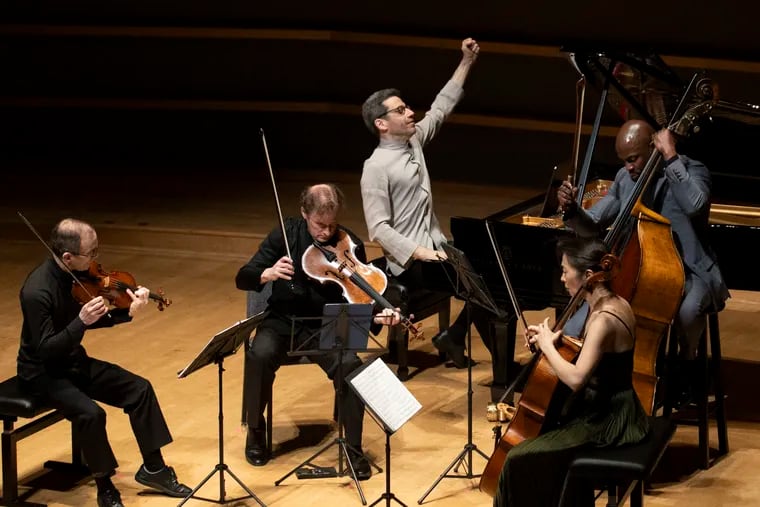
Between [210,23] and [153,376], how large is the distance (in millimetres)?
4835

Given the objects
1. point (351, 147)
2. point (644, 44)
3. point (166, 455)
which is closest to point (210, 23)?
point (351, 147)

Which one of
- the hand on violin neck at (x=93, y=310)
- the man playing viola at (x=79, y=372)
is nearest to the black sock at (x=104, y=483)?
the man playing viola at (x=79, y=372)

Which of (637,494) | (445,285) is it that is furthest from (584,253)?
(445,285)

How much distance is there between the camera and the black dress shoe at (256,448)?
5672 millimetres

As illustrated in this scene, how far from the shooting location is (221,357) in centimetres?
512

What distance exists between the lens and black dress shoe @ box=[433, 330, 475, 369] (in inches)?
267

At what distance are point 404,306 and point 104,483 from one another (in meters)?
1.82

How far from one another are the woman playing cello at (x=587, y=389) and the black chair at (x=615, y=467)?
0.03 metres

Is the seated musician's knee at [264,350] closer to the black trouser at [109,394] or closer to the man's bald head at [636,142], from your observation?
the black trouser at [109,394]

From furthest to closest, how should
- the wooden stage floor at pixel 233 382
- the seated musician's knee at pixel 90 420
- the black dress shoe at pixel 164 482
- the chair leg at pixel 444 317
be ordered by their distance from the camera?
the chair leg at pixel 444 317 → the wooden stage floor at pixel 233 382 → the black dress shoe at pixel 164 482 → the seated musician's knee at pixel 90 420

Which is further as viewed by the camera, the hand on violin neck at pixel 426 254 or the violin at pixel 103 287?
the hand on violin neck at pixel 426 254

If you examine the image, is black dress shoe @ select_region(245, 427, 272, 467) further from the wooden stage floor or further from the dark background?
the dark background

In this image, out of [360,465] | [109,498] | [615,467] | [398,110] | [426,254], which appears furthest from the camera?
[398,110]

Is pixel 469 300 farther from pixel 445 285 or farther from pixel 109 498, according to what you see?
pixel 109 498
